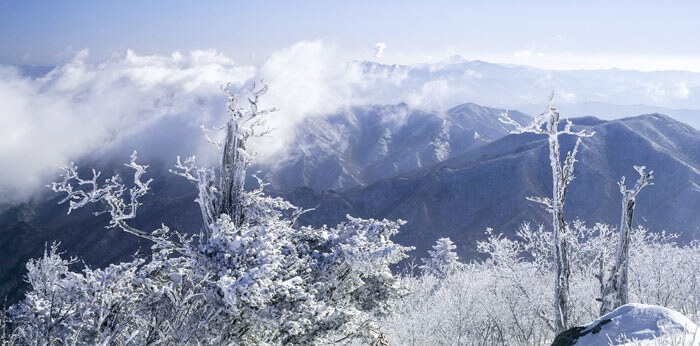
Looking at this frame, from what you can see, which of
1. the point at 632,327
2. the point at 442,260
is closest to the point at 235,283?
the point at 632,327

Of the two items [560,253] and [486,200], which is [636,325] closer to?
[560,253]

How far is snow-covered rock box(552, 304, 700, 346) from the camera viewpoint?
6727mm

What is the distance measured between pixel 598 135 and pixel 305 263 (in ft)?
523

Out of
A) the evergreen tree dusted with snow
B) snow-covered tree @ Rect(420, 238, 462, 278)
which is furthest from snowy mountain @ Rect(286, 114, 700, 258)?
the evergreen tree dusted with snow

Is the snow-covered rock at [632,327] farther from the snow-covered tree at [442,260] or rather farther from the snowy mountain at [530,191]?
the snowy mountain at [530,191]

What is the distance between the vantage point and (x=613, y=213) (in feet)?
383

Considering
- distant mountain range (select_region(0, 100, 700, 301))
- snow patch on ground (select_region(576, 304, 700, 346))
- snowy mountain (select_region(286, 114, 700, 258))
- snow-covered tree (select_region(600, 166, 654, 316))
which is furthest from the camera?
distant mountain range (select_region(0, 100, 700, 301))

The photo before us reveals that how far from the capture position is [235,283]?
8.95m

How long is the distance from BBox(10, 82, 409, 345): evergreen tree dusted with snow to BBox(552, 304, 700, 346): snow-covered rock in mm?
5358

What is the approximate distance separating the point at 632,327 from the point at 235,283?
728 centimetres

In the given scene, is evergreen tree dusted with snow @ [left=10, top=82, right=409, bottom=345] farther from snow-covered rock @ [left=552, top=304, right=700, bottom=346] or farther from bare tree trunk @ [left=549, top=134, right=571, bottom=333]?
snow-covered rock @ [left=552, top=304, right=700, bottom=346]

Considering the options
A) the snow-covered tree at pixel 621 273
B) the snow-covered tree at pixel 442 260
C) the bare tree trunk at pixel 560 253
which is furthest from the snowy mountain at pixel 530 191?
the bare tree trunk at pixel 560 253

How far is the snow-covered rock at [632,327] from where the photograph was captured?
6.73 metres

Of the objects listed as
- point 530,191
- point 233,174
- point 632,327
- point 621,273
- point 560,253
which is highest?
point 632,327
